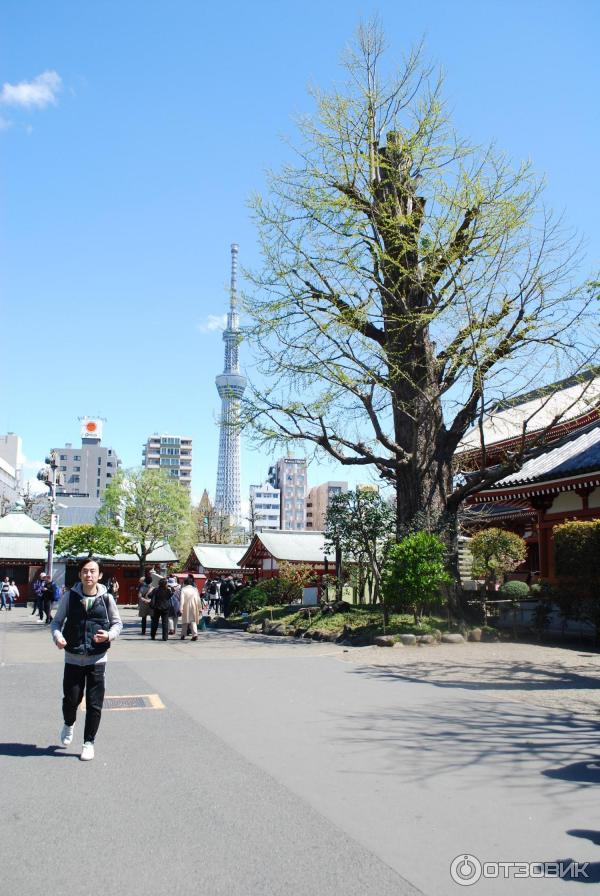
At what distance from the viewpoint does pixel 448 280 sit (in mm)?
18391

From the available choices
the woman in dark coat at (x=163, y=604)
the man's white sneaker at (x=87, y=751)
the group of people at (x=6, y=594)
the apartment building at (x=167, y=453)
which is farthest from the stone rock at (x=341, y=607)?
the apartment building at (x=167, y=453)

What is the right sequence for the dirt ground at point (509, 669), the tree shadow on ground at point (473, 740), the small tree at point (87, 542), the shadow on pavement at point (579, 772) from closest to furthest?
the shadow on pavement at point (579, 772)
the tree shadow on ground at point (473, 740)
the dirt ground at point (509, 669)
the small tree at point (87, 542)

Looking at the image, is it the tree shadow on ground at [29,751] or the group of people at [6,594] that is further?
the group of people at [6,594]

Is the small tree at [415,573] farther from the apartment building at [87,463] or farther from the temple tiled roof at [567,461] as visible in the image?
the apartment building at [87,463]

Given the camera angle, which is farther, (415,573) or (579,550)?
(415,573)

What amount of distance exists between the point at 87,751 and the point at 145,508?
47132mm

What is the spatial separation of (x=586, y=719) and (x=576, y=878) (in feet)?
Result: 14.6

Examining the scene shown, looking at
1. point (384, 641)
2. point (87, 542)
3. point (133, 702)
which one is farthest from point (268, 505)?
point (133, 702)

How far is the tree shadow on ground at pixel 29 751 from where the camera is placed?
628cm

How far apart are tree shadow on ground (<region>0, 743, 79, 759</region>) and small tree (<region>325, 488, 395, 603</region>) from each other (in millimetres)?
14087

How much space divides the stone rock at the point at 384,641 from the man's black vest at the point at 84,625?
31.4ft

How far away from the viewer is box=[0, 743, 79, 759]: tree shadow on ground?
628cm

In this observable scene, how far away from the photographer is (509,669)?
1215 centimetres

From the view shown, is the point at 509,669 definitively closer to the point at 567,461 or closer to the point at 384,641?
the point at 384,641
